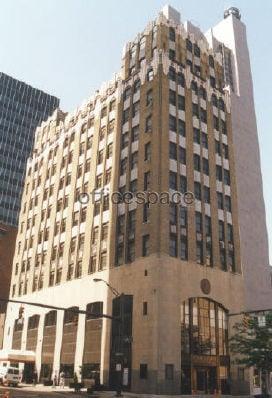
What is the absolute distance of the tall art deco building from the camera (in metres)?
48.5

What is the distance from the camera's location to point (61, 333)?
59.0 meters

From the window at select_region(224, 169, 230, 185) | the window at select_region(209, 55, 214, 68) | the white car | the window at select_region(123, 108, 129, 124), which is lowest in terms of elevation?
the white car

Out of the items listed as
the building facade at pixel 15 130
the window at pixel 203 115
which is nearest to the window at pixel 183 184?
the window at pixel 203 115

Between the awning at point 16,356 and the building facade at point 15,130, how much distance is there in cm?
8915

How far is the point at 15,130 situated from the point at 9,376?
123 meters

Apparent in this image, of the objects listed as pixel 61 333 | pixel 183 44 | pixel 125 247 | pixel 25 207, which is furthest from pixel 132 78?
pixel 61 333

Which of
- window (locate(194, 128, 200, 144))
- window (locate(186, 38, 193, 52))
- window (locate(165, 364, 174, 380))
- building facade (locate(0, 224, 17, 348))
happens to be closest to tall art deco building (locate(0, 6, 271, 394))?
window (locate(165, 364, 174, 380))

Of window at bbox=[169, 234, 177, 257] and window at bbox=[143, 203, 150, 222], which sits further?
window at bbox=[143, 203, 150, 222]

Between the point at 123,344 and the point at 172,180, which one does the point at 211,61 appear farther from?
the point at 123,344

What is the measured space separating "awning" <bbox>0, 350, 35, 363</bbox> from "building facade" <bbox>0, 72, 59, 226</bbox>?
89152mm

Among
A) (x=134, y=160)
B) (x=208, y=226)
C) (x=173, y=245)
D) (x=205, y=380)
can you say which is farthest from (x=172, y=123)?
(x=205, y=380)

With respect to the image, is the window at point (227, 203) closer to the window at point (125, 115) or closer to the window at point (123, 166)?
the window at point (123, 166)

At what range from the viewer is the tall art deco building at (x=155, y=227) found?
48500 mm

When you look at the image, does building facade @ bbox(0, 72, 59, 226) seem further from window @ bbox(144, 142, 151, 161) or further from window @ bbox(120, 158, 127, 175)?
window @ bbox(144, 142, 151, 161)
